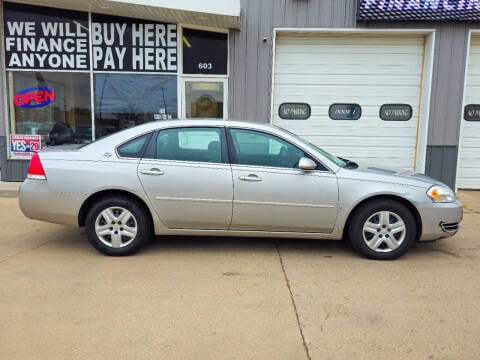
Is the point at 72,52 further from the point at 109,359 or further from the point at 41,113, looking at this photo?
the point at 109,359

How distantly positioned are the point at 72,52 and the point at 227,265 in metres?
6.53

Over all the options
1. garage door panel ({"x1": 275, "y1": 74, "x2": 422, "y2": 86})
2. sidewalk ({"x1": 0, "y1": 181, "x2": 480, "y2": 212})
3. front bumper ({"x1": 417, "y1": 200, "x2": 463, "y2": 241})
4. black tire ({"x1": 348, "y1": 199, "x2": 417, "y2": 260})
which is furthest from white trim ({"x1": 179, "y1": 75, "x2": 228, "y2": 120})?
front bumper ({"x1": 417, "y1": 200, "x2": 463, "y2": 241})

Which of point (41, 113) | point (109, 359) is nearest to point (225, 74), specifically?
point (41, 113)

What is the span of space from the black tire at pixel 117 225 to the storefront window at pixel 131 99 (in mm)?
4737

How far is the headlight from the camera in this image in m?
4.64

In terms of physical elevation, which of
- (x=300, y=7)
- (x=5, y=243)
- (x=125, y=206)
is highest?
(x=300, y=7)

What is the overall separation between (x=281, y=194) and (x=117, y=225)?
1849mm

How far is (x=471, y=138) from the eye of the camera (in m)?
9.16

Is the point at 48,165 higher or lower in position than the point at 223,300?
higher

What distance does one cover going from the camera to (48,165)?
471cm

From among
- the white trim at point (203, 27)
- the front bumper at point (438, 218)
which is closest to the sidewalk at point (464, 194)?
the front bumper at point (438, 218)

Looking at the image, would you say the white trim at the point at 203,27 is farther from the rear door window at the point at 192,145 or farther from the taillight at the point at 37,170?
the taillight at the point at 37,170

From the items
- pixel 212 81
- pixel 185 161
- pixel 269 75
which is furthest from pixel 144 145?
pixel 269 75

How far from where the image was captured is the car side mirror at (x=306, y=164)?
4.55 m
